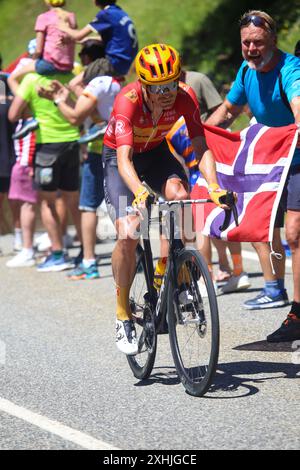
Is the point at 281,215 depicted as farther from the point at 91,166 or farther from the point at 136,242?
the point at 91,166

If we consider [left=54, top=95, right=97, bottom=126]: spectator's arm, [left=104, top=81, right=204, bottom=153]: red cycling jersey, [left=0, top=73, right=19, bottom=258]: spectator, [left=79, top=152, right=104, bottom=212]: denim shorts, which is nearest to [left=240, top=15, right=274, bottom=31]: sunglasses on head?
[left=104, top=81, right=204, bottom=153]: red cycling jersey

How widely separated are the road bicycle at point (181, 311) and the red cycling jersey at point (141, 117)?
1.67 ft

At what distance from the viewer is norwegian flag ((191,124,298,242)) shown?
7.27 m

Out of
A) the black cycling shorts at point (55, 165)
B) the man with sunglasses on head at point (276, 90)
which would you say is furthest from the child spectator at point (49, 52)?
the man with sunglasses on head at point (276, 90)

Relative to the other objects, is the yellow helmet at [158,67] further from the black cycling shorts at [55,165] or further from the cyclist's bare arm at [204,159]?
the black cycling shorts at [55,165]

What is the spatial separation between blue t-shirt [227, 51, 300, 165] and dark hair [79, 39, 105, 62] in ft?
10.7

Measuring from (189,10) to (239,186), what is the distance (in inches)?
519

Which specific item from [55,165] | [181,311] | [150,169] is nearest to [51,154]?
[55,165]

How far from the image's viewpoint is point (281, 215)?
8.36 metres

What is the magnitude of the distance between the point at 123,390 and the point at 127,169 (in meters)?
1.36

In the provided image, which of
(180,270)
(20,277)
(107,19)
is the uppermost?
(107,19)

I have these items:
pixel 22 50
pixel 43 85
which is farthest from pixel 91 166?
pixel 22 50

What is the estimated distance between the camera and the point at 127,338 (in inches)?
270
